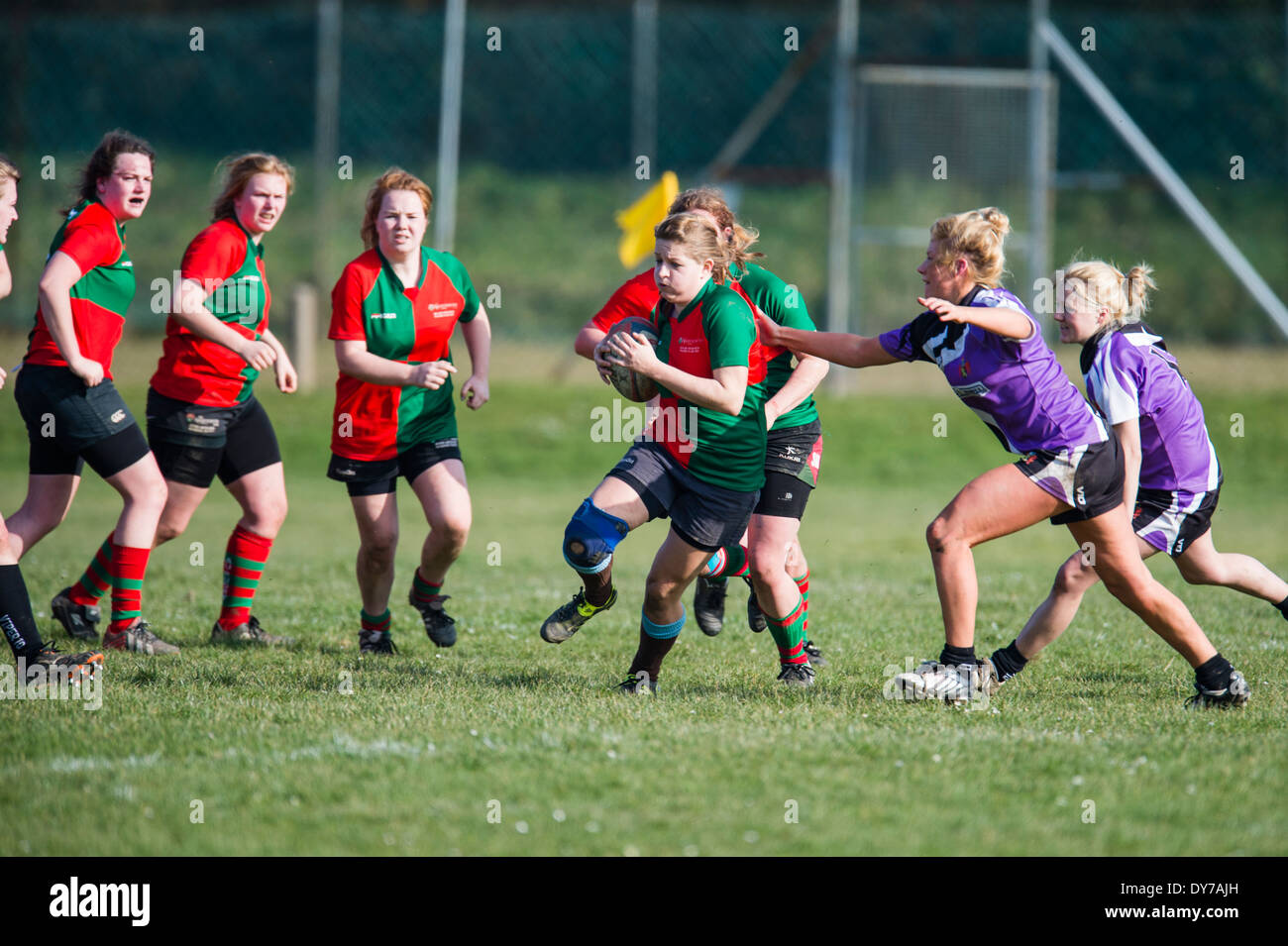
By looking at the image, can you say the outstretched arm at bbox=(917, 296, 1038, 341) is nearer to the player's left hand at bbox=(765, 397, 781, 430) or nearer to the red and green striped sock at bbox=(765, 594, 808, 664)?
the player's left hand at bbox=(765, 397, 781, 430)

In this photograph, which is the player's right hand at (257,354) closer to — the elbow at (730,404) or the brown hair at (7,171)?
the brown hair at (7,171)

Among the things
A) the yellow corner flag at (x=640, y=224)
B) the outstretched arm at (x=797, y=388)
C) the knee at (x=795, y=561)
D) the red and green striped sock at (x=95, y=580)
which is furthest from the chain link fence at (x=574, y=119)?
the outstretched arm at (x=797, y=388)

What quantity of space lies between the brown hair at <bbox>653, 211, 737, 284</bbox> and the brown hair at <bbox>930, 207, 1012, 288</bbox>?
0.84 meters

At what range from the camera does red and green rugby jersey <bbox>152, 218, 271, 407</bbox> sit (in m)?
6.09

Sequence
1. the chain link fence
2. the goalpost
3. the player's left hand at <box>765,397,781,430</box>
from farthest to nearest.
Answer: the chain link fence
the goalpost
the player's left hand at <box>765,397,781,430</box>

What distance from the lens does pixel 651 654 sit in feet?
17.8

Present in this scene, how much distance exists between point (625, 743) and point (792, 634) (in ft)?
4.49

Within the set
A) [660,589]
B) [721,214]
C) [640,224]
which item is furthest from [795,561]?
[640,224]

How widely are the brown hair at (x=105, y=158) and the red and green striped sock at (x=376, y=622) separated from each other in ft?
7.49

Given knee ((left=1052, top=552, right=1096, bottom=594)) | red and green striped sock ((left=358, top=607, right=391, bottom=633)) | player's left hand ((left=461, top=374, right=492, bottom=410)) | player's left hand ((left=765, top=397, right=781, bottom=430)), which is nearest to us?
player's left hand ((left=765, top=397, right=781, bottom=430))

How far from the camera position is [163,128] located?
21.3 meters

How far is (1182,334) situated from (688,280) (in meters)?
16.0

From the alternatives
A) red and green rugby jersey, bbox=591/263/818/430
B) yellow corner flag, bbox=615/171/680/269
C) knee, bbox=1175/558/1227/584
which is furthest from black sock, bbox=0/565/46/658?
yellow corner flag, bbox=615/171/680/269
